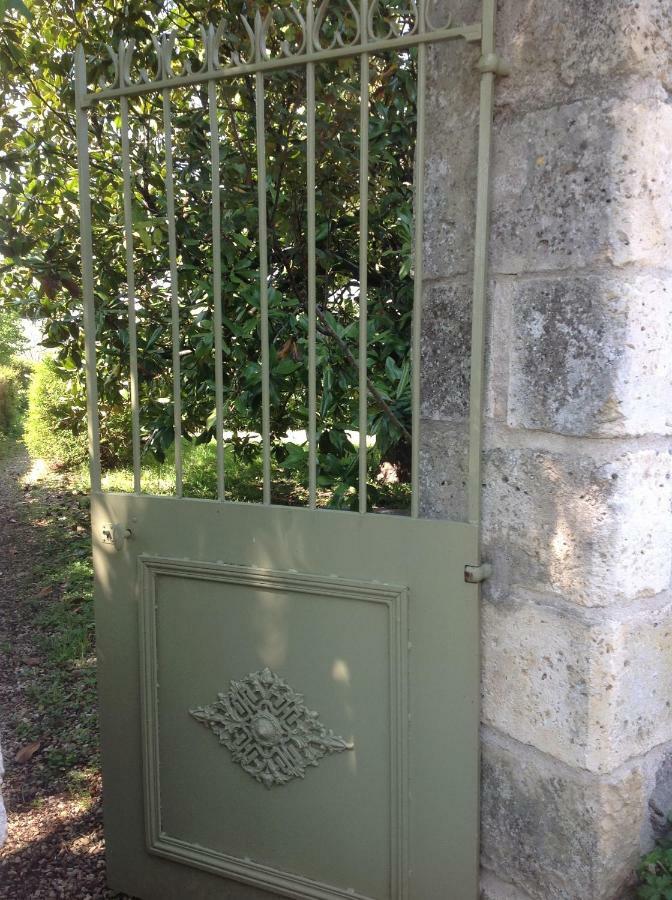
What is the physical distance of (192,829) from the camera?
242cm

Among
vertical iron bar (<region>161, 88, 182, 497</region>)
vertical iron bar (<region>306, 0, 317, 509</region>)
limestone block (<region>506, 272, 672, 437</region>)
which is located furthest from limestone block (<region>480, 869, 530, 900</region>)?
vertical iron bar (<region>161, 88, 182, 497</region>)

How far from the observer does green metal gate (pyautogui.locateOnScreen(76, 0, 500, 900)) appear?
1.96 metres

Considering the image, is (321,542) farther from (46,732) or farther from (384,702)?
(46,732)

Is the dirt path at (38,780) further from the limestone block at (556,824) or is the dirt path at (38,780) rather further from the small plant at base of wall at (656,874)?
the small plant at base of wall at (656,874)

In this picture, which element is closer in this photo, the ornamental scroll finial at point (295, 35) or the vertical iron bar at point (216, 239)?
the ornamental scroll finial at point (295, 35)

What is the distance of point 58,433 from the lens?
28.9 feet

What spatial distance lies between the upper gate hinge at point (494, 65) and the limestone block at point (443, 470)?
2.64ft

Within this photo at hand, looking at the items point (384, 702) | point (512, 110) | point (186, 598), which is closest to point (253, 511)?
point (186, 598)

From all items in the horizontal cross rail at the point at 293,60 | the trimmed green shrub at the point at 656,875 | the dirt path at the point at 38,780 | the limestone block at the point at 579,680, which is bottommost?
the dirt path at the point at 38,780

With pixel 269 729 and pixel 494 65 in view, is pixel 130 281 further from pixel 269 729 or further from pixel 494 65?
pixel 269 729

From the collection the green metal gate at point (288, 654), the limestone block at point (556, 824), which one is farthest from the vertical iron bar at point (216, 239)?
the limestone block at point (556, 824)

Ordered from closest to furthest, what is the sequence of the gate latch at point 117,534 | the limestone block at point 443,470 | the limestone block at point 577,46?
the limestone block at point 577,46 < the limestone block at point 443,470 < the gate latch at point 117,534

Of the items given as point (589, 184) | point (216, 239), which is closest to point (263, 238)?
point (216, 239)

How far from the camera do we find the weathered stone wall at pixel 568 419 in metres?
1.67
